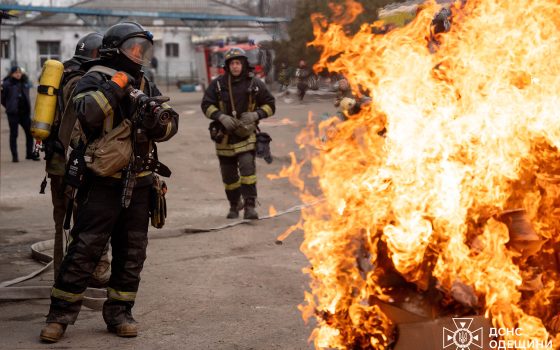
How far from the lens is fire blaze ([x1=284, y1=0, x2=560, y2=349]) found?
476 centimetres

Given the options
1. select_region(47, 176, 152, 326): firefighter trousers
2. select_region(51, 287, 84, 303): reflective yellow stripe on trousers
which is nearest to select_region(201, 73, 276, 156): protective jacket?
select_region(47, 176, 152, 326): firefighter trousers

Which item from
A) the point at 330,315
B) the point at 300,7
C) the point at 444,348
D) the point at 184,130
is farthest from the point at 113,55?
the point at 300,7

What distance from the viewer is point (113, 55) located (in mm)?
6141

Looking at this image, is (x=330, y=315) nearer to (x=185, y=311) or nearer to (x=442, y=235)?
(x=442, y=235)

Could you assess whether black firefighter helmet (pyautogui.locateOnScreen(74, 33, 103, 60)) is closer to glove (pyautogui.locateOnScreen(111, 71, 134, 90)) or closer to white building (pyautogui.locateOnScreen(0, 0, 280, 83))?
glove (pyautogui.locateOnScreen(111, 71, 134, 90))

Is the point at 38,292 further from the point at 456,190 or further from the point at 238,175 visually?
the point at 238,175

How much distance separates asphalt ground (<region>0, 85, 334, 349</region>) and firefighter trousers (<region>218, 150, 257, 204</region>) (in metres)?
0.40

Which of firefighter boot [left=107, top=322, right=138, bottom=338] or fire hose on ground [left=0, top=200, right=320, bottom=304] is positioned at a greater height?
firefighter boot [left=107, top=322, right=138, bottom=338]

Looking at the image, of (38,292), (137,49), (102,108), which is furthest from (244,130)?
(102,108)

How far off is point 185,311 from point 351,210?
221 centimetres

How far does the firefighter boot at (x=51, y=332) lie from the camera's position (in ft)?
19.4

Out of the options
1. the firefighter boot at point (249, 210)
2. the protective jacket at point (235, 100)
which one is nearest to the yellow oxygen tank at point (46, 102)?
the protective jacket at point (235, 100)

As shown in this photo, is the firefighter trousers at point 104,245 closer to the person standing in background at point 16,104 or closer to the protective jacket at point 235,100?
the protective jacket at point 235,100

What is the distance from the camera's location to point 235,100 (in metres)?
11.2
